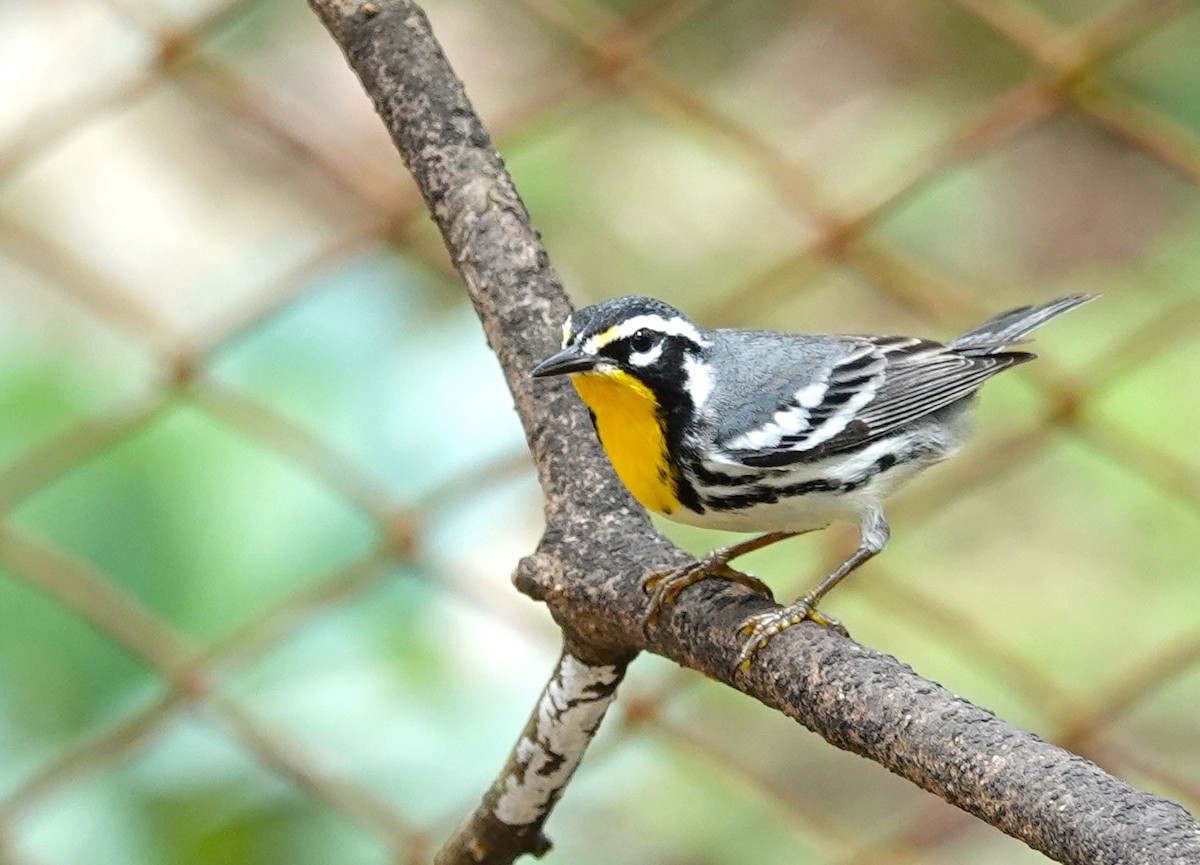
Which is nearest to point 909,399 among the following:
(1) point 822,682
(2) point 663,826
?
(1) point 822,682

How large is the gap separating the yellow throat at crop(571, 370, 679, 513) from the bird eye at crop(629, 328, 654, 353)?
3cm

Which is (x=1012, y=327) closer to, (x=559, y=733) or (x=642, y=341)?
(x=642, y=341)

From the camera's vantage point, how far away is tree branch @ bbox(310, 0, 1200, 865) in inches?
42.2

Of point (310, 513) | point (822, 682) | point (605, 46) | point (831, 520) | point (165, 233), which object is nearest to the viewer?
point (822, 682)

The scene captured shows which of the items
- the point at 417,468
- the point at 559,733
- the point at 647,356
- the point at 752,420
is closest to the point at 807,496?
the point at 752,420

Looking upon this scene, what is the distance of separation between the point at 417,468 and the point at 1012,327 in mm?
1200

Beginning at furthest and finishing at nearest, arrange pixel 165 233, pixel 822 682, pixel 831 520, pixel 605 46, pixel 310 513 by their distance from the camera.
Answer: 1. pixel 165 233
2. pixel 310 513
3. pixel 605 46
4. pixel 831 520
5. pixel 822 682

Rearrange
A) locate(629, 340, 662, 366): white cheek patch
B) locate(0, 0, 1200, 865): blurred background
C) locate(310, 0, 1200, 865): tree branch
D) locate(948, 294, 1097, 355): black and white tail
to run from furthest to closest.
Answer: locate(0, 0, 1200, 865): blurred background < locate(948, 294, 1097, 355): black and white tail < locate(629, 340, 662, 366): white cheek patch < locate(310, 0, 1200, 865): tree branch

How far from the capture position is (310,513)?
2781mm

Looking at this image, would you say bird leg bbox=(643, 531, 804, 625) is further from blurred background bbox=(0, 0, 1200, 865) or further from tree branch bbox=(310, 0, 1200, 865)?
blurred background bbox=(0, 0, 1200, 865)

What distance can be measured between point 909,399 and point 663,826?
51.2 inches

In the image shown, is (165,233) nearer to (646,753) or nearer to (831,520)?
(646,753)

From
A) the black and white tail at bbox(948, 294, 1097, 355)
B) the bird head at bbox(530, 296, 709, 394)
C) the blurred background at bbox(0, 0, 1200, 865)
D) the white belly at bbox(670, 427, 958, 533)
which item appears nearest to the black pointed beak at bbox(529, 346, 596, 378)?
the bird head at bbox(530, 296, 709, 394)

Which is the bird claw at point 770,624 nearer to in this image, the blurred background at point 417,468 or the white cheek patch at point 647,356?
the white cheek patch at point 647,356
